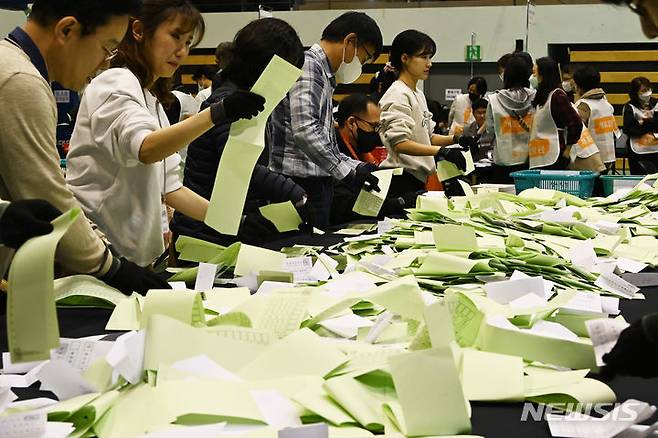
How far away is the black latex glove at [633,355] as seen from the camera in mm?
888

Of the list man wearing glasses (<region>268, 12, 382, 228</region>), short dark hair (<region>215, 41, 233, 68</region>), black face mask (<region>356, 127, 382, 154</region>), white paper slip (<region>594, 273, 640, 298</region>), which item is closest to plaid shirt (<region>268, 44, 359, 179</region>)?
man wearing glasses (<region>268, 12, 382, 228</region>)

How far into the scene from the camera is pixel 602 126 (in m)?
6.30

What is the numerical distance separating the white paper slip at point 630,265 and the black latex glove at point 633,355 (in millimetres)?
1060

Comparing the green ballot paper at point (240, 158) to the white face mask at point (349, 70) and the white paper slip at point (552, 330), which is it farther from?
the white face mask at point (349, 70)

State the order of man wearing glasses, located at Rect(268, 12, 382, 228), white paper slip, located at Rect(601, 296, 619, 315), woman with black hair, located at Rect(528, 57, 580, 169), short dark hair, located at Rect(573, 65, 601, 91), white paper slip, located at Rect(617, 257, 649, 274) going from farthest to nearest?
short dark hair, located at Rect(573, 65, 601, 91) → woman with black hair, located at Rect(528, 57, 580, 169) → man wearing glasses, located at Rect(268, 12, 382, 228) → white paper slip, located at Rect(617, 257, 649, 274) → white paper slip, located at Rect(601, 296, 619, 315)

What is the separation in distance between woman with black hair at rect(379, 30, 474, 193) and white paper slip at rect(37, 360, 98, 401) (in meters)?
2.89

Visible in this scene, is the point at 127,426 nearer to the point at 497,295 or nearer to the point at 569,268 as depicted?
the point at 497,295

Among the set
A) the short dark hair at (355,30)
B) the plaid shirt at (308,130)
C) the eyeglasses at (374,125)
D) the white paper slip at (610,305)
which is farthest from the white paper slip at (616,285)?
the eyeglasses at (374,125)

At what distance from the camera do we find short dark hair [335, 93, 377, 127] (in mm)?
4004

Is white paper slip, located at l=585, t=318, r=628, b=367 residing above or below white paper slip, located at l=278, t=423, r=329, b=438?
above

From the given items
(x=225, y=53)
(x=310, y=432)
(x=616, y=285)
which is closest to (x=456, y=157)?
(x=225, y=53)

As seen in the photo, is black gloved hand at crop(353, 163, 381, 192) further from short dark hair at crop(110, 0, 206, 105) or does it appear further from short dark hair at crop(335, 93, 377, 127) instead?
short dark hair at crop(335, 93, 377, 127)

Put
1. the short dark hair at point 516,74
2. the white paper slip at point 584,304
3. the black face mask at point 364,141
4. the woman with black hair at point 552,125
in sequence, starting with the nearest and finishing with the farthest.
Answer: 1. the white paper slip at point 584,304
2. the black face mask at point 364,141
3. the woman with black hair at point 552,125
4. the short dark hair at point 516,74

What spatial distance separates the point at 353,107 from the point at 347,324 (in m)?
2.76
